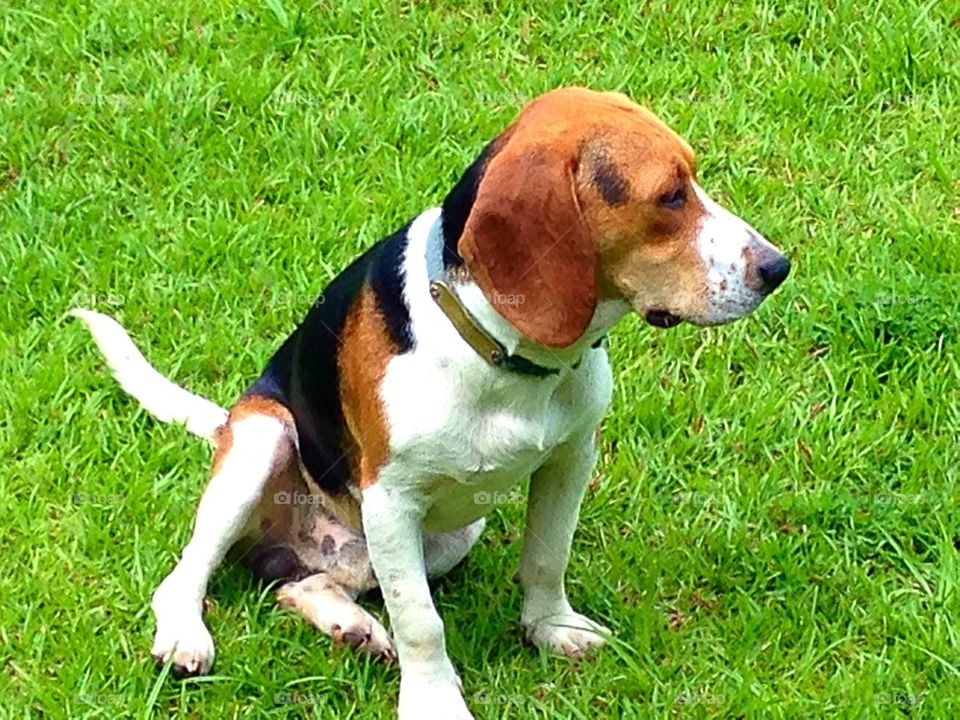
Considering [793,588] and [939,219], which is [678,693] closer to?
[793,588]

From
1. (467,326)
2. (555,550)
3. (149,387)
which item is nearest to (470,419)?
(467,326)

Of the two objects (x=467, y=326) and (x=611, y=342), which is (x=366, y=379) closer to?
(x=467, y=326)

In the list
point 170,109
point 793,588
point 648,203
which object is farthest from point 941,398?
point 170,109

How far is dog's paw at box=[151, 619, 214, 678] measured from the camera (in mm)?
4113

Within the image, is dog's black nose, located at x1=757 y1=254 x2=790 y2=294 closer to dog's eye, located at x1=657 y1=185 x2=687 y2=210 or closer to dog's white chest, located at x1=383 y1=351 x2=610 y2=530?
dog's eye, located at x1=657 y1=185 x2=687 y2=210

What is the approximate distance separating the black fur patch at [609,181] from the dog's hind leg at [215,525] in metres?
1.34

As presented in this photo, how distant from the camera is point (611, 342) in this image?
5.22 meters

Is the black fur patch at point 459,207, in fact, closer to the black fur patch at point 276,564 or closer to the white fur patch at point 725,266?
the white fur patch at point 725,266

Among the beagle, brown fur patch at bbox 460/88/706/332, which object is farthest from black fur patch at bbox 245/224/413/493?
brown fur patch at bbox 460/88/706/332

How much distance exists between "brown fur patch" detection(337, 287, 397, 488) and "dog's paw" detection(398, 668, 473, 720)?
1.64 feet

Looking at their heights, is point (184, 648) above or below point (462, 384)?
below

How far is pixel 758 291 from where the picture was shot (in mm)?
3475

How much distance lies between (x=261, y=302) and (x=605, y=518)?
1512mm

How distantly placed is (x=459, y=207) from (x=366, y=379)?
1.56 ft
